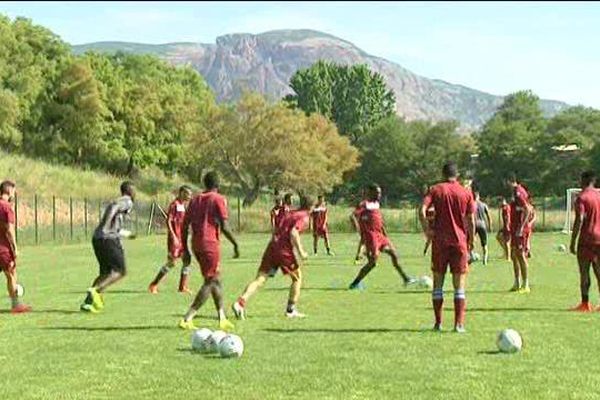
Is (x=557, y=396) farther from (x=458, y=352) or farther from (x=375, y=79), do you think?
(x=375, y=79)

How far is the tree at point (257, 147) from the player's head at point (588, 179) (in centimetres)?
6239

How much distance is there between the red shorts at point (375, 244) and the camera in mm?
20109

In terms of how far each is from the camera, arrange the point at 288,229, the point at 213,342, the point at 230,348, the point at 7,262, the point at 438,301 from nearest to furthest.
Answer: the point at 230,348 → the point at 213,342 → the point at 438,301 → the point at 288,229 → the point at 7,262

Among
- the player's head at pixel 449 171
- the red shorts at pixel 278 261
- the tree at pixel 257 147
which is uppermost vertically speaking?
the player's head at pixel 449 171

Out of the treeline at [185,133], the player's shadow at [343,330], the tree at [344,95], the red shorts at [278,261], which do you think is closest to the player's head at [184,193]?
the red shorts at [278,261]

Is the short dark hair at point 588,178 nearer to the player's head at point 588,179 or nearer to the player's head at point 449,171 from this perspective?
the player's head at point 588,179

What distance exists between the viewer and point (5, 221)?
15.9 meters

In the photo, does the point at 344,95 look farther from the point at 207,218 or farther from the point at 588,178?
the point at 207,218

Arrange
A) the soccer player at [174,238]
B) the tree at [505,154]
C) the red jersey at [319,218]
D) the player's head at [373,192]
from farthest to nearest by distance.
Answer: the tree at [505,154], the red jersey at [319,218], the soccer player at [174,238], the player's head at [373,192]

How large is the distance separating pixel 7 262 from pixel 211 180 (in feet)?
14.6

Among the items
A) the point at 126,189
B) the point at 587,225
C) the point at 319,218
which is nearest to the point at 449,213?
the point at 587,225

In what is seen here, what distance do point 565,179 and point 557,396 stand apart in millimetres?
95547

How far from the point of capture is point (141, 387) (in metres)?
9.57

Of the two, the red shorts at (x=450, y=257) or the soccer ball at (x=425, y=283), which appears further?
the soccer ball at (x=425, y=283)
